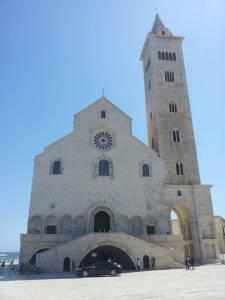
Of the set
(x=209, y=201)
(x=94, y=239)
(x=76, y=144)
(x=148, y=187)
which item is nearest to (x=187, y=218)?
(x=209, y=201)

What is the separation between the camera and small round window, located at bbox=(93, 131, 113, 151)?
3561cm

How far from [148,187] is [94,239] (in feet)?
34.9

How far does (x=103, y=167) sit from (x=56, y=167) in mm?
5681

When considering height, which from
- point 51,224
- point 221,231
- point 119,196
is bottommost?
point 51,224

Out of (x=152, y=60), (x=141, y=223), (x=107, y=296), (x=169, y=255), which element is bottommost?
(x=107, y=296)

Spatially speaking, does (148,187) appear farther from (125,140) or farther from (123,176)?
(125,140)

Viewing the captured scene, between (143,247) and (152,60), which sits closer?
(143,247)

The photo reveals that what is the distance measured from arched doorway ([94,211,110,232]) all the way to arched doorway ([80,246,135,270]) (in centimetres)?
317

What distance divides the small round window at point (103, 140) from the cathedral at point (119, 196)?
5.0 inches

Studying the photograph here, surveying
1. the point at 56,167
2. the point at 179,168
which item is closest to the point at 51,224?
the point at 56,167

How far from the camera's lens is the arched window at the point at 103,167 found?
34.4 m

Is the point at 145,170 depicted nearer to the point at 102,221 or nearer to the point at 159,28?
the point at 102,221

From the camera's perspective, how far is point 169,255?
27.9 metres

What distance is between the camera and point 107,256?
29.7 m
